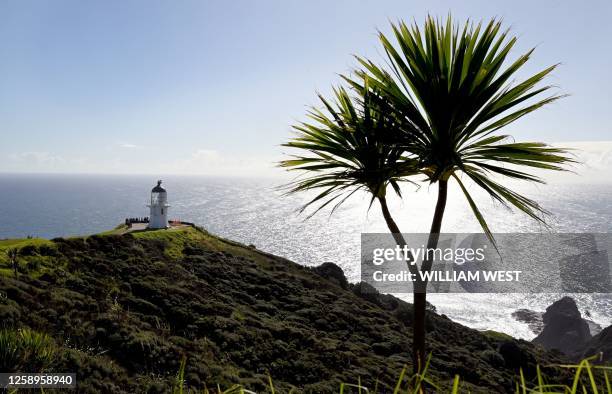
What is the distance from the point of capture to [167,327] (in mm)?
15828

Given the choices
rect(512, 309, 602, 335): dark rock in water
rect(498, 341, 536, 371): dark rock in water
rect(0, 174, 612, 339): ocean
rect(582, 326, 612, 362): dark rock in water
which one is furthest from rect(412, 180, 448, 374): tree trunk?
rect(512, 309, 602, 335): dark rock in water

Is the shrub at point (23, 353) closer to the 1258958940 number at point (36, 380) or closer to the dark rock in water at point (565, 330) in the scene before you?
the 1258958940 number at point (36, 380)

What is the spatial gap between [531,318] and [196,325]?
66.7 m

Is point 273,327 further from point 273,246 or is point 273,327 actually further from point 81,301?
point 273,246

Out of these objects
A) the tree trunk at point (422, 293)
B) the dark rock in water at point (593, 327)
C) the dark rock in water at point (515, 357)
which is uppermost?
the tree trunk at point (422, 293)

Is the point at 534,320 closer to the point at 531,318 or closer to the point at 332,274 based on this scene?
the point at 531,318

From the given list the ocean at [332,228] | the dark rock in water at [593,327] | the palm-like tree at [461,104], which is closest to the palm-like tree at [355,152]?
the palm-like tree at [461,104]

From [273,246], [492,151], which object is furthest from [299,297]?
[273,246]

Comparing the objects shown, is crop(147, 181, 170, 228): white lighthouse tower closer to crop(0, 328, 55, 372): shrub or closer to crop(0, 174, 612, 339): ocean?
crop(0, 328, 55, 372): shrub

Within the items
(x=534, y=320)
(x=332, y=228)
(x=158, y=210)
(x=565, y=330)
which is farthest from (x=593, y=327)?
(x=332, y=228)

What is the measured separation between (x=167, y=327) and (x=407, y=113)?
48.1 ft

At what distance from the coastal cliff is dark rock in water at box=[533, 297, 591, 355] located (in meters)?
31.1

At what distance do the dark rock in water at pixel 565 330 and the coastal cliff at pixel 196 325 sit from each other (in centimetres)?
3108

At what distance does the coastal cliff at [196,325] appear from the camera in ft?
37.7
